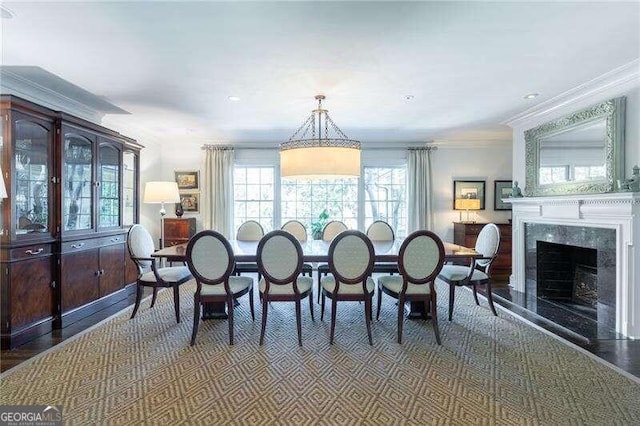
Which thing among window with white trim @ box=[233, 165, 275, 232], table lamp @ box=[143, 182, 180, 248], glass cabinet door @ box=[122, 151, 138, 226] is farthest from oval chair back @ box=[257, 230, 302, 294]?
window with white trim @ box=[233, 165, 275, 232]

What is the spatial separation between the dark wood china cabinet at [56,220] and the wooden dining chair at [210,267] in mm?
1428

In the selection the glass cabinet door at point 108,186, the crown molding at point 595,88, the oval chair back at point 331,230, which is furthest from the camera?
the oval chair back at point 331,230

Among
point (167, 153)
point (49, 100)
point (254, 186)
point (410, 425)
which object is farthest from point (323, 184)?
point (410, 425)

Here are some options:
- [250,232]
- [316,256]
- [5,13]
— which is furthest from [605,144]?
[5,13]

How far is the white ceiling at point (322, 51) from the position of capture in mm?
2090

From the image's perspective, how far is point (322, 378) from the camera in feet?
7.66

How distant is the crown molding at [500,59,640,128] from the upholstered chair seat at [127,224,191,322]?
4.53 m

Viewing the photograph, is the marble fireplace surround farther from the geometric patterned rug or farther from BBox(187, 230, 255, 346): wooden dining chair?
BBox(187, 230, 255, 346): wooden dining chair

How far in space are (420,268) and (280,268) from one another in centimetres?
123

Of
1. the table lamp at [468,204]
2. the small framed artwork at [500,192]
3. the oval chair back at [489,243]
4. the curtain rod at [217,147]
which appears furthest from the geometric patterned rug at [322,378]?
the curtain rod at [217,147]

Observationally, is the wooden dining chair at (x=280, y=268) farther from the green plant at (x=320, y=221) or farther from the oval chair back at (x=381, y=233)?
the green plant at (x=320, y=221)

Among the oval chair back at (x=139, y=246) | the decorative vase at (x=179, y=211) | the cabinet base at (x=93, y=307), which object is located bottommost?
the cabinet base at (x=93, y=307)

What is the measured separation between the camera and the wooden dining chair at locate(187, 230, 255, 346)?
288 cm

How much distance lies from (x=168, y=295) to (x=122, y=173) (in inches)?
65.9
